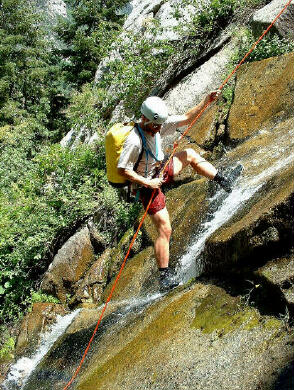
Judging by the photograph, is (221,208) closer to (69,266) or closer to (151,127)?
(151,127)

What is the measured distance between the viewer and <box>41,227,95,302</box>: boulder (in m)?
9.59

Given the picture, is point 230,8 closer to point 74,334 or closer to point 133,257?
point 133,257

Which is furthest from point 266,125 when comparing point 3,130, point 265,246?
point 3,130

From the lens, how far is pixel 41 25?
94.0 ft

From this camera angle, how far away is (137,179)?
16.4 ft

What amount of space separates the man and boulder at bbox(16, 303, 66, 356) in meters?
3.76

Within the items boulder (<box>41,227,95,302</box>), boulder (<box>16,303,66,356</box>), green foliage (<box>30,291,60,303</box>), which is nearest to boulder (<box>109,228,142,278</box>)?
boulder (<box>41,227,95,302</box>)

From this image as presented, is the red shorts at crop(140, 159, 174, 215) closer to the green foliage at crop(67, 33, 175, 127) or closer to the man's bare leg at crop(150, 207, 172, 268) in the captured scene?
the man's bare leg at crop(150, 207, 172, 268)

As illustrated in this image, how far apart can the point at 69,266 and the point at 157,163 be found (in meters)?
5.12

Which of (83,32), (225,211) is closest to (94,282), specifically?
(225,211)

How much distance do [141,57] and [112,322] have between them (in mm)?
8372

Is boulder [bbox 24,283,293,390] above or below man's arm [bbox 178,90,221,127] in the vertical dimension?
below

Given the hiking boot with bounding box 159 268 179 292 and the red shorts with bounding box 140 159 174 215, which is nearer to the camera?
the red shorts with bounding box 140 159 174 215

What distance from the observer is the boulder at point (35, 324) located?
Answer: 27.1 ft
